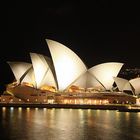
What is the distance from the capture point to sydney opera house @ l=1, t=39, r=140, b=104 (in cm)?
6259

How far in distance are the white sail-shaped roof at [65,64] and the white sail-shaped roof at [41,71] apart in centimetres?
173

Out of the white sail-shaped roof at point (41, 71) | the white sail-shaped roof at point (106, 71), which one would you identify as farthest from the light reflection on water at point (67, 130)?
the white sail-shaped roof at point (106, 71)

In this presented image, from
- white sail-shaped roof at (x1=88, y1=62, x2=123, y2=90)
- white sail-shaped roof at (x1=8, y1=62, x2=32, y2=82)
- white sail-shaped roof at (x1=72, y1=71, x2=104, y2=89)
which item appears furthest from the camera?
white sail-shaped roof at (x1=8, y1=62, x2=32, y2=82)

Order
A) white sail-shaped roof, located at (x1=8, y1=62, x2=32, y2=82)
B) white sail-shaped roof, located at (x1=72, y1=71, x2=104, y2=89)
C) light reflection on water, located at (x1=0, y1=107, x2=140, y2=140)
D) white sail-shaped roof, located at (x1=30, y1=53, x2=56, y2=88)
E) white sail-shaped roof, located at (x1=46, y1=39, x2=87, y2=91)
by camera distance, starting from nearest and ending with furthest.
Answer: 1. light reflection on water, located at (x1=0, y1=107, x2=140, y2=140)
2. white sail-shaped roof, located at (x1=46, y1=39, x2=87, y2=91)
3. white sail-shaped roof, located at (x1=30, y1=53, x2=56, y2=88)
4. white sail-shaped roof, located at (x1=72, y1=71, x2=104, y2=89)
5. white sail-shaped roof, located at (x1=8, y1=62, x2=32, y2=82)

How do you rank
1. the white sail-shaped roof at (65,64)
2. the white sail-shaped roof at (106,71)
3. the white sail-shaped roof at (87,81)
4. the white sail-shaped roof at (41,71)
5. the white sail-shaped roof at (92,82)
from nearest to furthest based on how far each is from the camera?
the white sail-shaped roof at (65,64) < the white sail-shaped roof at (41,71) < the white sail-shaped roof at (106,71) < the white sail-shaped roof at (87,81) < the white sail-shaped roof at (92,82)

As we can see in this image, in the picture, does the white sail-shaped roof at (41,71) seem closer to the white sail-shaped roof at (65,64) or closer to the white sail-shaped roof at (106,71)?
the white sail-shaped roof at (65,64)

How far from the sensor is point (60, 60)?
61.0m

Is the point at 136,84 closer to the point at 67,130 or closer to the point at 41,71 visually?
the point at 41,71

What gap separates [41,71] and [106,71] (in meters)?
10.9

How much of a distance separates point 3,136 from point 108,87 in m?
42.7

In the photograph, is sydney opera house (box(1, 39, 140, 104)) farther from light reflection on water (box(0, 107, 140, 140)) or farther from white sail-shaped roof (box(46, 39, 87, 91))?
light reflection on water (box(0, 107, 140, 140))

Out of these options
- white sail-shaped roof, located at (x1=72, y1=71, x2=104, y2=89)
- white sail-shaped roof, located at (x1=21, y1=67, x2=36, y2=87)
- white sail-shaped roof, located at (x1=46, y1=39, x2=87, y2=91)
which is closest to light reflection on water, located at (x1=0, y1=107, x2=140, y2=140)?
white sail-shaped roof, located at (x1=46, y1=39, x2=87, y2=91)

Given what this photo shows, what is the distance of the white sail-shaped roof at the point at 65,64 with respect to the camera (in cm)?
5938

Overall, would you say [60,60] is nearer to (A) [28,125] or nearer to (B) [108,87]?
(B) [108,87]
